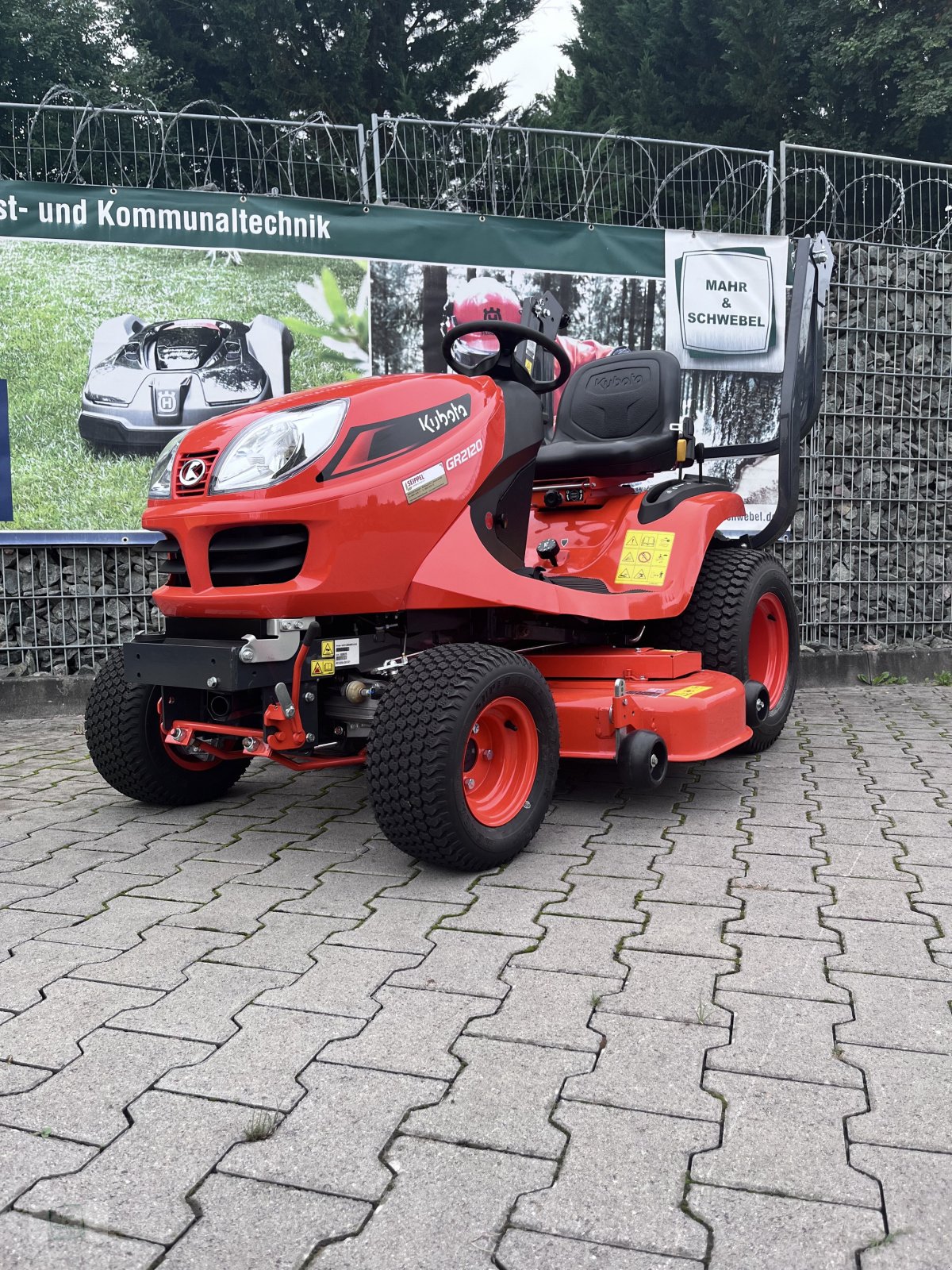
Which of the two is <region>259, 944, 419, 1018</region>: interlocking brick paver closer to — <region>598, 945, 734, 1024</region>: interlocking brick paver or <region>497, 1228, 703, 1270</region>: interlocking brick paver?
<region>598, 945, 734, 1024</region>: interlocking brick paver

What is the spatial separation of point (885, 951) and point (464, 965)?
106 centimetres

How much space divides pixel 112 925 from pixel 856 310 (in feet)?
22.2

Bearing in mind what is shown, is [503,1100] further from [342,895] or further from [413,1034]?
[342,895]

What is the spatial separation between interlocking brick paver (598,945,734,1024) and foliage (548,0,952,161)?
69.3 feet

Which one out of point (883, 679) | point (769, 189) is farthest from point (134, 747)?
point (769, 189)

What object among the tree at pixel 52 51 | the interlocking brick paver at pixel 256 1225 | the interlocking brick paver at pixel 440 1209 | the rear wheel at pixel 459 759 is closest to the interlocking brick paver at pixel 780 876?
the rear wheel at pixel 459 759

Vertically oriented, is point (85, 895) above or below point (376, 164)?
below

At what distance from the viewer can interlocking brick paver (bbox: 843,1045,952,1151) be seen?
1.91 metres

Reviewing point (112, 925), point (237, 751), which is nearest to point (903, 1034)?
point (112, 925)

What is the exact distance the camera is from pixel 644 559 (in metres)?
4.66

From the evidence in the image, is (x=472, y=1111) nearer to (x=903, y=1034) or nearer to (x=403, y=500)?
(x=903, y=1034)

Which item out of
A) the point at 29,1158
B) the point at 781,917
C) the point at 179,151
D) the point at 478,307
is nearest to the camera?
the point at 29,1158

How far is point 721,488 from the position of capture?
525cm

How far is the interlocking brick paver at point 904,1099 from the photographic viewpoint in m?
1.91
